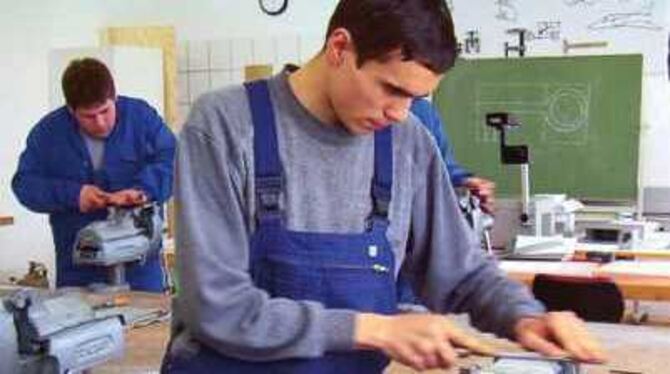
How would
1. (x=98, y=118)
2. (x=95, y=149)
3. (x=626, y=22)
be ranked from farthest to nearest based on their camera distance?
1. (x=626, y=22)
2. (x=95, y=149)
3. (x=98, y=118)

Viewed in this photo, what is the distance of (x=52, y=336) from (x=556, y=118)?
14.9 feet

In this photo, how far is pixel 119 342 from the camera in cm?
194

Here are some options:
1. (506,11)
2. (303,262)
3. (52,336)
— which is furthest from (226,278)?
(506,11)

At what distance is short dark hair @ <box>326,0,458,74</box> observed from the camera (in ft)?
3.96

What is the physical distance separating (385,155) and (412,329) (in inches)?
12.6

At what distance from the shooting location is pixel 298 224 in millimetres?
1310

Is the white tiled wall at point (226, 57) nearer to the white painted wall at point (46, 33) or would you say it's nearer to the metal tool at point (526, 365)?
the white painted wall at point (46, 33)

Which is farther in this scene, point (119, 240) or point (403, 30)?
point (119, 240)

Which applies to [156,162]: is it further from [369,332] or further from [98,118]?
[369,332]

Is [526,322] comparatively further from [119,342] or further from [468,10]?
[468,10]

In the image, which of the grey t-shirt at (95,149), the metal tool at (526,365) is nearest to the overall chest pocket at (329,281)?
the metal tool at (526,365)

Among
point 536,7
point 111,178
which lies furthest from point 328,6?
point 111,178

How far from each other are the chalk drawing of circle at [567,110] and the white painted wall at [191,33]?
0.29 metres

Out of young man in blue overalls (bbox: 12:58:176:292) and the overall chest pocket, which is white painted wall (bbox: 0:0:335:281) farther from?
the overall chest pocket
